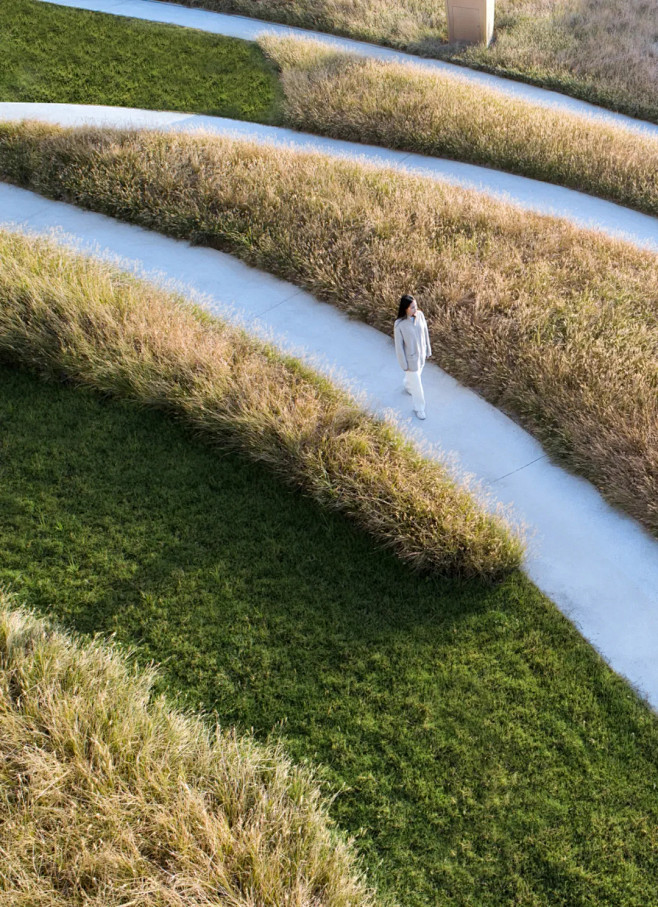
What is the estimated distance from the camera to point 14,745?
16.1 feet

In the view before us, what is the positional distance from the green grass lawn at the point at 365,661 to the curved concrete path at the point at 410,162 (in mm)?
6559

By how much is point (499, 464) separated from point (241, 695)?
3.28 metres

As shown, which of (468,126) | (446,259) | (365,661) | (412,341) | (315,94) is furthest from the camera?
(315,94)

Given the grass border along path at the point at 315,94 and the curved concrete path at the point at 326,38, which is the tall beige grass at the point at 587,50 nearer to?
the curved concrete path at the point at 326,38

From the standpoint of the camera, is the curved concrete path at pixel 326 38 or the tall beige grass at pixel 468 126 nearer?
the tall beige grass at pixel 468 126

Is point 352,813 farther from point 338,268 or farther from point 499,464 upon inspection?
point 338,268

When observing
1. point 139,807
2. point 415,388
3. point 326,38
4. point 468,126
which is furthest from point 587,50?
point 139,807

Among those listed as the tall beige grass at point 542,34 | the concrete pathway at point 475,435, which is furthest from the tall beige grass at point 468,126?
the concrete pathway at point 475,435

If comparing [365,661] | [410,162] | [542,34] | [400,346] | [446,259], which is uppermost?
[542,34]

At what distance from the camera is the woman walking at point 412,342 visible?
732 cm

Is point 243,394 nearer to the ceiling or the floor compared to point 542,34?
nearer to the floor

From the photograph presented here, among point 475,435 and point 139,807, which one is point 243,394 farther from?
point 139,807

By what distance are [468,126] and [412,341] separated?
7.16m

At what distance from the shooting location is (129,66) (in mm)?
16281
